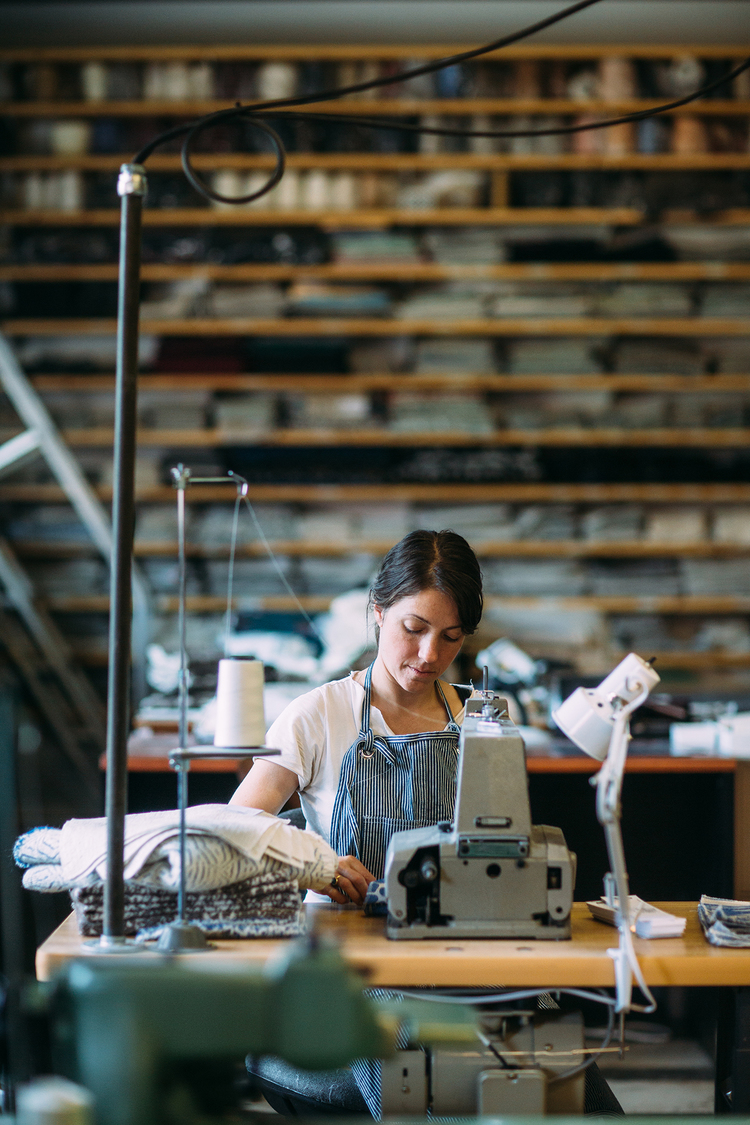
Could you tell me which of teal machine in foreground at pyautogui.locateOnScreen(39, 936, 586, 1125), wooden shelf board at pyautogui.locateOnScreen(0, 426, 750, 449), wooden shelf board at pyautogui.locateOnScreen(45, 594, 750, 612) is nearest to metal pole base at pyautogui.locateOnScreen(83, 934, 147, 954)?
teal machine in foreground at pyautogui.locateOnScreen(39, 936, 586, 1125)

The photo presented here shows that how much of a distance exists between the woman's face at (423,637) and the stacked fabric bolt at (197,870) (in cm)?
54

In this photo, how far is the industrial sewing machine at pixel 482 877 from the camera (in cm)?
148

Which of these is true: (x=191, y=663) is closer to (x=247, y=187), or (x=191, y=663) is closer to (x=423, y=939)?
(x=247, y=187)

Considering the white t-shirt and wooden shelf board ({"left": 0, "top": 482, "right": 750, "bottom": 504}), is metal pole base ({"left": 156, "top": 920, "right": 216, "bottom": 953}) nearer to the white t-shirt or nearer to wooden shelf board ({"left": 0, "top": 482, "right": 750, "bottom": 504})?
the white t-shirt

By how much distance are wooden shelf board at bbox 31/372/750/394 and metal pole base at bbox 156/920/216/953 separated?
285 centimetres

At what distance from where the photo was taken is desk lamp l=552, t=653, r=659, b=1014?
4.53 feet

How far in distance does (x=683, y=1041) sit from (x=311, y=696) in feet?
5.86

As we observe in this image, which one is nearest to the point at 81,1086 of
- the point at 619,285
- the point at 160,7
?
the point at 619,285

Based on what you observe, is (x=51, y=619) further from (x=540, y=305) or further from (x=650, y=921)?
A: (x=650, y=921)

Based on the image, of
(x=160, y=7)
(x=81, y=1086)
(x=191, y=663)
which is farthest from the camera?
(x=160, y=7)

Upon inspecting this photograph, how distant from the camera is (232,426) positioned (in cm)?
410

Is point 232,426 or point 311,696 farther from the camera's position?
point 232,426

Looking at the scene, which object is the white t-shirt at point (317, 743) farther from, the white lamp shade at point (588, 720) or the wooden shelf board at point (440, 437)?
the wooden shelf board at point (440, 437)

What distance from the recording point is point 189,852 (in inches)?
56.5
